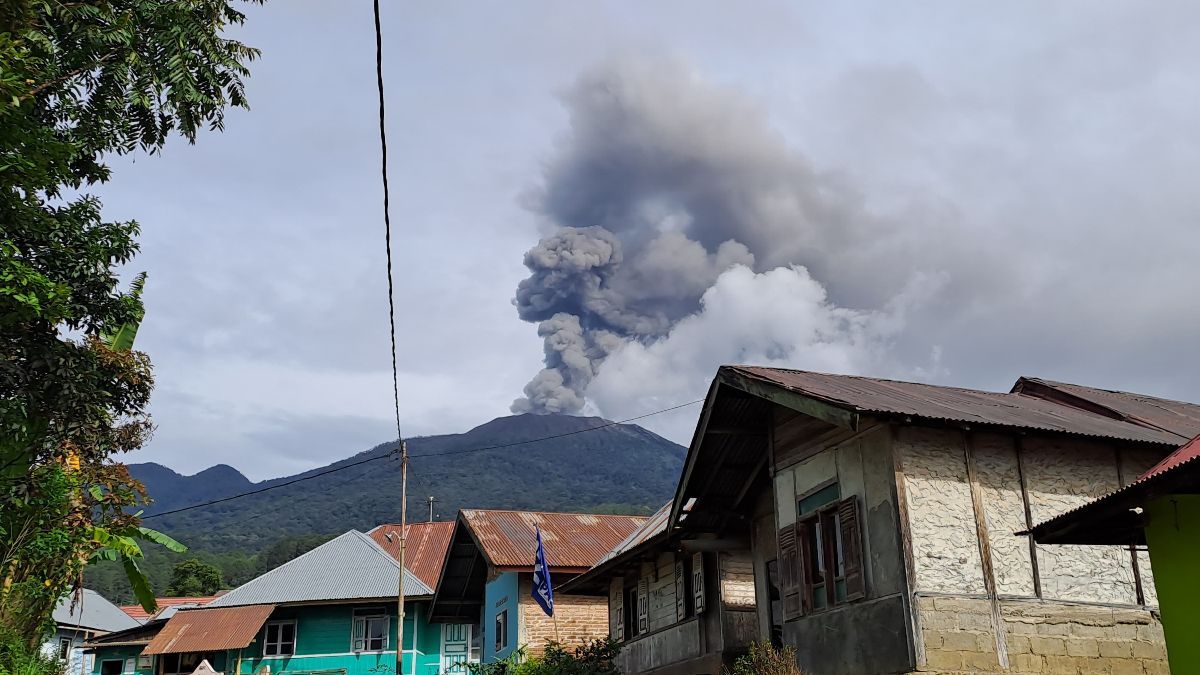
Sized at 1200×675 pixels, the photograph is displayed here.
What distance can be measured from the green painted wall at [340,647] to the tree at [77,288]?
71.5 ft

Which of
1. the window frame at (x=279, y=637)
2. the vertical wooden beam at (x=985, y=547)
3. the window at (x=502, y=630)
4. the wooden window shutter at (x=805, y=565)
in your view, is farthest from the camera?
the window frame at (x=279, y=637)

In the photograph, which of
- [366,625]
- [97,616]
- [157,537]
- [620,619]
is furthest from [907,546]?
[97,616]

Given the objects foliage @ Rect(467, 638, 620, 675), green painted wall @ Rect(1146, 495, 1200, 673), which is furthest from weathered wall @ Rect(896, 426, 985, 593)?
foliage @ Rect(467, 638, 620, 675)

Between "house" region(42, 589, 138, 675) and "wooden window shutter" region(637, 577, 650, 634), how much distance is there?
29.4 meters

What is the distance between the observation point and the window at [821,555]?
15.2 m

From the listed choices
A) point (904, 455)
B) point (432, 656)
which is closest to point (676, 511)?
point (904, 455)

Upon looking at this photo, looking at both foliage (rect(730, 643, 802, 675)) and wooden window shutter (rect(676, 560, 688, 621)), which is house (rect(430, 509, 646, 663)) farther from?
foliage (rect(730, 643, 802, 675))

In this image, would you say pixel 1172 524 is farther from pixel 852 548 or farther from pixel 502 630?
pixel 502 630

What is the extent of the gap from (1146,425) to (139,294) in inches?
743

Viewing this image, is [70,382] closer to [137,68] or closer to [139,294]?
[139,294]

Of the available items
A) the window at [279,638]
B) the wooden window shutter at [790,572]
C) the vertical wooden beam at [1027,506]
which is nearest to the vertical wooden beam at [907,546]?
the vertical wooden beam at [1027,506]

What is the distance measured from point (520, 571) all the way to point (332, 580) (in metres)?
12.7

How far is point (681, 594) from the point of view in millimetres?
23016

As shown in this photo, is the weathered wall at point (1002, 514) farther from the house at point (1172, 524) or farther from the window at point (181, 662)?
the window at point (181, 662)
